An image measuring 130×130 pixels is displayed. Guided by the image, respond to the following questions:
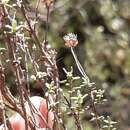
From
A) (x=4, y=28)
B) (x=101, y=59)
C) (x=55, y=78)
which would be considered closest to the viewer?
(x=4, y=28)

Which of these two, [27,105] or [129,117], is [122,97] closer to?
[129,117]

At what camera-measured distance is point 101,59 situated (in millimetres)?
4105

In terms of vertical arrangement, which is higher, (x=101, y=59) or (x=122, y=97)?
(x=101, y=59)

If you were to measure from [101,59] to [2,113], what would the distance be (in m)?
3.15

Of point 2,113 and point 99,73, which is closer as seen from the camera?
point 2,113

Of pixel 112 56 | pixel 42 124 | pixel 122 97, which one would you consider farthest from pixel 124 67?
pixel 42 124

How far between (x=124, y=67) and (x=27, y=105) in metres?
3.10

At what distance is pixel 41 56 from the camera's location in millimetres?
1094

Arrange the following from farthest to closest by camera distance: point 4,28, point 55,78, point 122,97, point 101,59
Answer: point 101,59
point 122,97
point 55,78
point 4,28

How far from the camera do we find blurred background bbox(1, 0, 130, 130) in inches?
149

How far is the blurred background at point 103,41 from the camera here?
3.79 metres

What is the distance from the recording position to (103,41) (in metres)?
4.03

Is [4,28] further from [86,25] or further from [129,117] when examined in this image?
[86,25]

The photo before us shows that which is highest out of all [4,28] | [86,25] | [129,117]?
[86,25]
